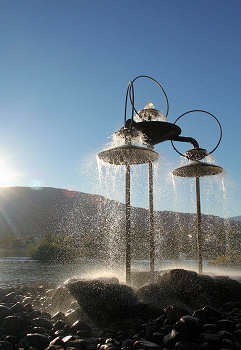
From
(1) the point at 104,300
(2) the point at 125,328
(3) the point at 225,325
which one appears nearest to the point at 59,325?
(1) the point at 104,300

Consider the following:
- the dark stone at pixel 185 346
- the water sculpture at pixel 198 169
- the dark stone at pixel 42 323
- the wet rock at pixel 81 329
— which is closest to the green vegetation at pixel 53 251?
the water sculpture at pixel 198 169

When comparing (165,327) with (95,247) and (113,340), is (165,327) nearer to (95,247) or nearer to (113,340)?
(113,340)

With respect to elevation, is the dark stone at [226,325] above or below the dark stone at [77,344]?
above

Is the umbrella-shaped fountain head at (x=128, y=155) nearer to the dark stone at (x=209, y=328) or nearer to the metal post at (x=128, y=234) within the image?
the metal post at (x=128, y=234)

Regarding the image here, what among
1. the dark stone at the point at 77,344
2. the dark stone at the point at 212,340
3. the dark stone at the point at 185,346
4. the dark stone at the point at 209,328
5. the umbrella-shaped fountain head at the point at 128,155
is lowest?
the dark stone at the point at 77,344

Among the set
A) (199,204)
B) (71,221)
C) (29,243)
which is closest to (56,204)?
(71,221)

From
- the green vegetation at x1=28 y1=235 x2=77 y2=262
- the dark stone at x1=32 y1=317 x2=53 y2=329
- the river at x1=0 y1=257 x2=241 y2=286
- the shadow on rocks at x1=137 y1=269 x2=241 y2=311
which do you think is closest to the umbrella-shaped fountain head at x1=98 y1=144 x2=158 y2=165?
the shadow on rocks at x1=137 y1=269 x2=241 y2=311

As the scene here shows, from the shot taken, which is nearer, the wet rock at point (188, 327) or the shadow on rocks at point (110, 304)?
the wet rock at point (188, 327)

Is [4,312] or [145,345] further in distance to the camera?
[4,312]

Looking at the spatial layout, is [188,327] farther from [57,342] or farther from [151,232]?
[151,232]

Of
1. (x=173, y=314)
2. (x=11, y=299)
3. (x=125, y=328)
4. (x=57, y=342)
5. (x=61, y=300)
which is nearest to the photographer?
(x=57, y=342)

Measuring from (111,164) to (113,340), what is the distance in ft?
21.3

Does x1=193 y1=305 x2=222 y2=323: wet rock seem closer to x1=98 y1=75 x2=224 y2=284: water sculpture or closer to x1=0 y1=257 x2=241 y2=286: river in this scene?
x1=98 y1=75 x2=224 y2=284: water sculpture

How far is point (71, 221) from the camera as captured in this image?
5300 inches
